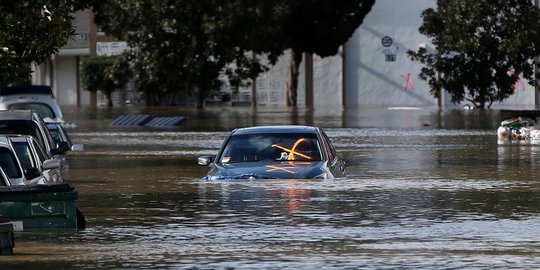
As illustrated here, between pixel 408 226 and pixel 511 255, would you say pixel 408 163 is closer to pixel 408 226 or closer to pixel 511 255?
pixel 408 226

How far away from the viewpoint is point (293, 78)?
256ft

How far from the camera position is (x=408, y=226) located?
1675 cm

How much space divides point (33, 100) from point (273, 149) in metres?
20.6

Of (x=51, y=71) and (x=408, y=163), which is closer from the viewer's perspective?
(x=408, y=163)

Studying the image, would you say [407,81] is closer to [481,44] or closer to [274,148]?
[481,44]

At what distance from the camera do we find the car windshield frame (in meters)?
Answer: 22.5

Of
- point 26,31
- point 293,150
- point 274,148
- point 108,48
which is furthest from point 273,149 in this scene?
point 108,48

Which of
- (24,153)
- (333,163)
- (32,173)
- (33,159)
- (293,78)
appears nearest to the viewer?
(32,173)

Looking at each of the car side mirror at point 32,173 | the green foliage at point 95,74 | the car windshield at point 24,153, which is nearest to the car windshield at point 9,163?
the car side mirror at point 32,173

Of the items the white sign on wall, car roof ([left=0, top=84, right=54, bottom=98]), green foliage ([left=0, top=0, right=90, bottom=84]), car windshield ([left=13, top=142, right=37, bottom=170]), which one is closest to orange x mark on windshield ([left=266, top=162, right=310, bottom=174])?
car windshield ([left=13, top=142, right=37, bottom=170])

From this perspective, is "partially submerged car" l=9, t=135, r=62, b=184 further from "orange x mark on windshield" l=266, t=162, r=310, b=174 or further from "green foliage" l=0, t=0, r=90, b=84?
"green foliage" l=0, t=0, r=90, b=84

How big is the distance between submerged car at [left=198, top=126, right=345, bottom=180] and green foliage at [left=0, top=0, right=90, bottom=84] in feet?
13.0

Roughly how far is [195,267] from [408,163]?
54.4 ft

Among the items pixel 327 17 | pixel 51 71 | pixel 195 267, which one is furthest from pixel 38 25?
pixel 51 71
